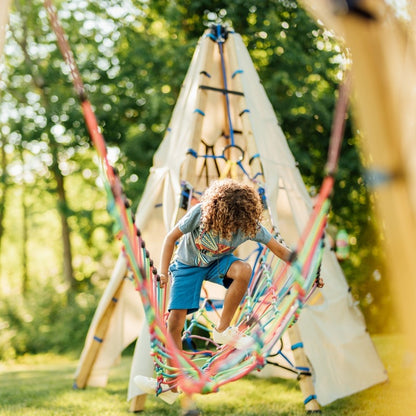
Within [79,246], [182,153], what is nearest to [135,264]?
[182,153]

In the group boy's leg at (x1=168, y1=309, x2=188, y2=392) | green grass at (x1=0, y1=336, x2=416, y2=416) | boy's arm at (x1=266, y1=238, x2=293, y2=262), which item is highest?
boy's arm at (x1=266, y1=238, x2=293, y2=262)

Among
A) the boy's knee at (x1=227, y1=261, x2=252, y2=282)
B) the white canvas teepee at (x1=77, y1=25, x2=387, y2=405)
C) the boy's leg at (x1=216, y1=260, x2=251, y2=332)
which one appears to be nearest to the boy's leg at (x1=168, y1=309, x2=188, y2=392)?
the boy's leg at (x1=216, y1=260, x2=251, y2=332)

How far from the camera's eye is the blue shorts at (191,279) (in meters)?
2.83

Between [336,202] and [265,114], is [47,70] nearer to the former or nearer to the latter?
[336,202]

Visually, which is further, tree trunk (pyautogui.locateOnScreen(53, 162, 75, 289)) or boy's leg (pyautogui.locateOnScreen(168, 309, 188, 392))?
tree trunk (pyautogui.locateOnScreen(53, 162, 75, 289))

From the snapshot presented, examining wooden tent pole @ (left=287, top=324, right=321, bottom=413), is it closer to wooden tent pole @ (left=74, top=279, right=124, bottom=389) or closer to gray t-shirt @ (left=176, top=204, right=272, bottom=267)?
gray t-shirt @ (left=176, top=204, right=272, bottom=267)

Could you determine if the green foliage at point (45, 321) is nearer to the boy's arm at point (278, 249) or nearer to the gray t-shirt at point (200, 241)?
the gray t-shirt at point (200, 241)

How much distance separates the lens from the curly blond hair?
8.49 ft

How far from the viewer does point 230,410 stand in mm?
3725

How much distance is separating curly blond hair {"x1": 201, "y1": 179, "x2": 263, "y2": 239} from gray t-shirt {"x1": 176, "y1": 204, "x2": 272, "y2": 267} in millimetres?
79

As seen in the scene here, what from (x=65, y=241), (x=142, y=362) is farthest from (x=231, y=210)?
(x=65, y=241)

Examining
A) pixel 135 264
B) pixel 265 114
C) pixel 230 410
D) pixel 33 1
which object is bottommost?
pixel 230 410

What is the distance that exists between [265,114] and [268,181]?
0.65 meters

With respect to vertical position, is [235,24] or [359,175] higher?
[235,24]
